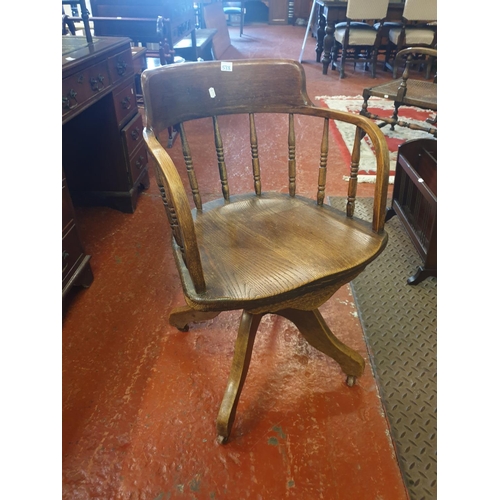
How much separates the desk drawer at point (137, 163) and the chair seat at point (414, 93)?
4.89ft

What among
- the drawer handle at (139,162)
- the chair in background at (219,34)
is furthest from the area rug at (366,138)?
the chair in background at (219,34)

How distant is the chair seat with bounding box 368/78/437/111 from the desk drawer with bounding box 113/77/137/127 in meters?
1.48

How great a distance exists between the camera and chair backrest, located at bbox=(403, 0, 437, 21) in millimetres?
3930

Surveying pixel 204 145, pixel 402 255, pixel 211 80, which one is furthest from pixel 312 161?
pixel 211 80

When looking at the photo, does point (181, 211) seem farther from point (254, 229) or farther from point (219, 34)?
point (219, 34)

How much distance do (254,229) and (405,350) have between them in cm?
69

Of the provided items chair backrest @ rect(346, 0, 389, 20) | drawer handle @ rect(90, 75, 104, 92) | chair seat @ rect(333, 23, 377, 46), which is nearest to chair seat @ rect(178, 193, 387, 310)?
drawer handle @ rect(90, 75, 104, 92)

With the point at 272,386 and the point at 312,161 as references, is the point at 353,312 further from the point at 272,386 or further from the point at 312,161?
the point at 312,161

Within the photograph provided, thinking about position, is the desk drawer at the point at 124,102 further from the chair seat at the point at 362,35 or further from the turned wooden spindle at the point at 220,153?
the chair seat at the point at 362,35

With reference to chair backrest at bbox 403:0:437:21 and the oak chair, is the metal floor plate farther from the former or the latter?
chair backrest at bbox 403:0:437:21

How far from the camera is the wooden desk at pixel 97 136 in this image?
145 cm

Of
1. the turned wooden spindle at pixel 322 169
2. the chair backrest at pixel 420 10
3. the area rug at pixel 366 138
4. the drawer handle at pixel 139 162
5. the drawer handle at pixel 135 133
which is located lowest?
the area rug at pixel 366 138

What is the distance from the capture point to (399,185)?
184cm

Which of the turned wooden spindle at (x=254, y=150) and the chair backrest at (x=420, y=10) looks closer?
the turned wooden spindle at (x=254, y=150)
